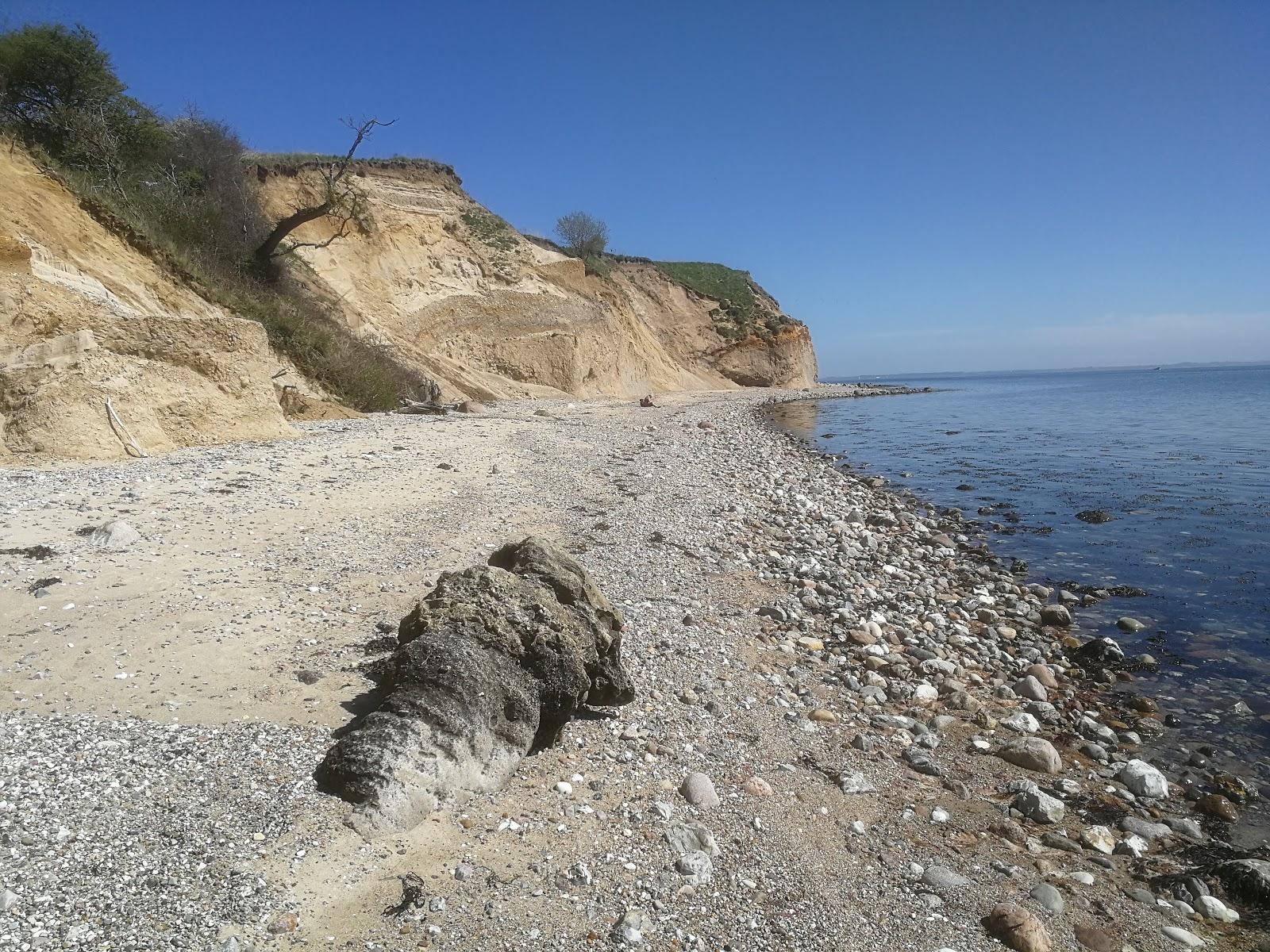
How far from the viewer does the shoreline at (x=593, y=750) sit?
288cm

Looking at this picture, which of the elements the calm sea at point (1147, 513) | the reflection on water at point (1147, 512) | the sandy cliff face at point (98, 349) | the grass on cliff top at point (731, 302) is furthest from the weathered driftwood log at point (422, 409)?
the grass on cliff top at point (731, 302)

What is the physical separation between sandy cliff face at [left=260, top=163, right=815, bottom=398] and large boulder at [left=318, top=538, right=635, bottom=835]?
1913 centimetres

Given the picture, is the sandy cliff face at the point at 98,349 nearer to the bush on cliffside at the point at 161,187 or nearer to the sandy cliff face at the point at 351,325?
the sandy cliff face at the point at 351,325

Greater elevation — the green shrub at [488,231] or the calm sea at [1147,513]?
the green shrub at [488,231]

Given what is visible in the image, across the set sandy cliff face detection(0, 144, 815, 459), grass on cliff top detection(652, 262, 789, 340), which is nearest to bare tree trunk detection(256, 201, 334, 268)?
sandy cliff face detection(0, 144, 815, 459)

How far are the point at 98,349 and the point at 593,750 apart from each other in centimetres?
964

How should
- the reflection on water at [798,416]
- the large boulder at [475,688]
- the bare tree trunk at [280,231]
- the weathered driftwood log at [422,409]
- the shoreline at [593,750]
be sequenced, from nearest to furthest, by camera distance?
the shoreline at [593,750], the large boulder at [475,688], the bare tree trunk at [280,231], the weathered driftwood log at [422,409], the reflection on water at [798,416]

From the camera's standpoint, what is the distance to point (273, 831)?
3.01 m

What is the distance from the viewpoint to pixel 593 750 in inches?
161

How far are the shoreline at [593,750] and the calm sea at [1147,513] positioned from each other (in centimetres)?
112

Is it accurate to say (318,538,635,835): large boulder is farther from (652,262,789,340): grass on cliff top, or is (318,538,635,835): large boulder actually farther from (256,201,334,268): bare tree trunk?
(652,262,789,340): grass on cliff top

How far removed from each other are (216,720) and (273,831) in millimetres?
1015

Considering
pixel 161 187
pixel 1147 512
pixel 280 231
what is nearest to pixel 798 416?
pixel 1147 512

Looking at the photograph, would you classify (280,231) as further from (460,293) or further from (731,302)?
(731,302)
